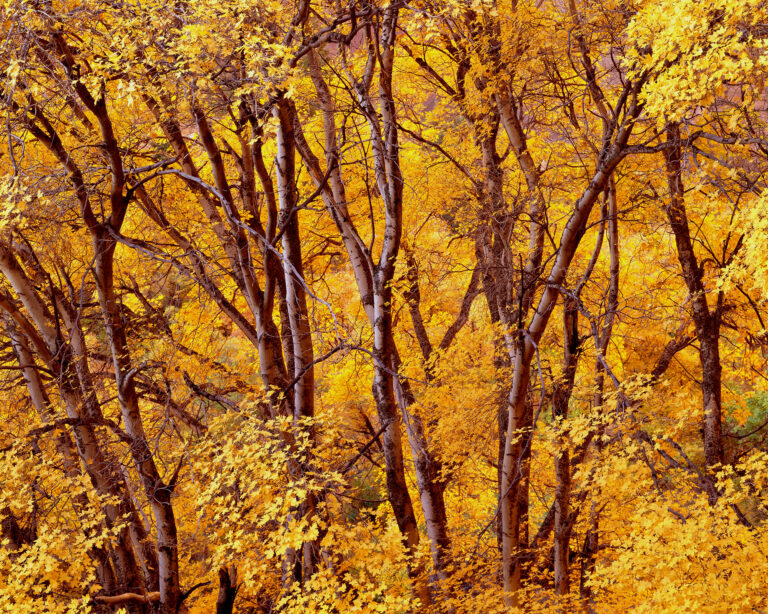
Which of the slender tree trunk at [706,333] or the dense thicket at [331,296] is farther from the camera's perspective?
the slender tree trunk at [706,333]

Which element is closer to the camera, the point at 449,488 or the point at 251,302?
the point at 251,302

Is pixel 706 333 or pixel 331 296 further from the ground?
pixel 331 296

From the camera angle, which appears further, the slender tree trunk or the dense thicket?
the slender tree trunk

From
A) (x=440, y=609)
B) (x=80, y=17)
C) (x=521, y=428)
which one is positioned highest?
(x=80, y=17)

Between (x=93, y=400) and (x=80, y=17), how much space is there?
409 centimetres

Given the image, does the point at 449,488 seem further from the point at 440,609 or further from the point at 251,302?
the point at 251,302

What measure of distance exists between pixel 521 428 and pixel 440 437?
274 centimetres

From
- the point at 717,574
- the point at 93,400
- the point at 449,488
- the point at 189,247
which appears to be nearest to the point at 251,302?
the point at 189,247

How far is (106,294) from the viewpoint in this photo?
6812 mm

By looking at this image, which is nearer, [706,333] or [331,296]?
[706,333]

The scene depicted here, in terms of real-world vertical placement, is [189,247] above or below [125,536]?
above

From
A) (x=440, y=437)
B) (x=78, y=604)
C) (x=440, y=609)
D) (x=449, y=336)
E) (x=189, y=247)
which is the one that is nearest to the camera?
(x=78, y=604)

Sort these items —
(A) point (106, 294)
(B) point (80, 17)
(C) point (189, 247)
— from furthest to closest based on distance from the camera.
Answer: (C) point (189, 247)
(A) point (106, 294)
(B) point (80, 17)

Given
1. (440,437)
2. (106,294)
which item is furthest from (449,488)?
(106,294)
